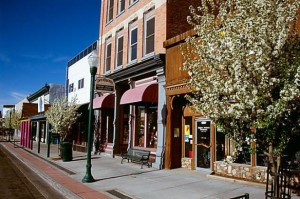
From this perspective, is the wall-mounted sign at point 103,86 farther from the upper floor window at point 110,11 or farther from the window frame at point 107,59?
the upper floor window at point 110,11

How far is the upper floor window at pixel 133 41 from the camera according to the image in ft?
62.3

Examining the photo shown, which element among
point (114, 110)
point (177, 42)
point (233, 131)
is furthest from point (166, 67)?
point (233, 131)

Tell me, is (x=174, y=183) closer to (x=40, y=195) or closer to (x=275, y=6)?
(x=40, y=195)

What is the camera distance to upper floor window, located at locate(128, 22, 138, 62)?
62.3ft

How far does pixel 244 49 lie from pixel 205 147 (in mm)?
8526

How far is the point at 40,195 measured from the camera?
9875 millimetres

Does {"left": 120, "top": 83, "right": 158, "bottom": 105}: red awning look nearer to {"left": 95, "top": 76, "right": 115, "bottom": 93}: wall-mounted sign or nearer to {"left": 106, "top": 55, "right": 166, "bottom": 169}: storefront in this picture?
{"left": 106, "top": 55, "right": 166, "bottom": 169}: storefront

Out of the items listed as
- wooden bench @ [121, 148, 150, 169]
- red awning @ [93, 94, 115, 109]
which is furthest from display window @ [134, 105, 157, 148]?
red awning @ [93, 94, 115, 109]

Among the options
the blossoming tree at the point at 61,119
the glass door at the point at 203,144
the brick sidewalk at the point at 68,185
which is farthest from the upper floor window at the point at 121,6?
the brick sidewalk at the point at 68,185

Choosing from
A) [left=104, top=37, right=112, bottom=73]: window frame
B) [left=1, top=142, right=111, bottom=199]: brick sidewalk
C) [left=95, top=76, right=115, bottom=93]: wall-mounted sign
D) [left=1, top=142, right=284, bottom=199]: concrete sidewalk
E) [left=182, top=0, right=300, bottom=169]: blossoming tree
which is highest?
[left=104, top=37, right=112, bottom=73]: window frame

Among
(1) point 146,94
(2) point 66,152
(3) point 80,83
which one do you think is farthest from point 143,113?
(3) point 80,83

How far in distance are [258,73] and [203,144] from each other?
335 inches

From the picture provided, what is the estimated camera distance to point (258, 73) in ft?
16.8

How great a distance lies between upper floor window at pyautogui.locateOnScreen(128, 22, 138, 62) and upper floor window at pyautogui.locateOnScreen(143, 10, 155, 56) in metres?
1.32
